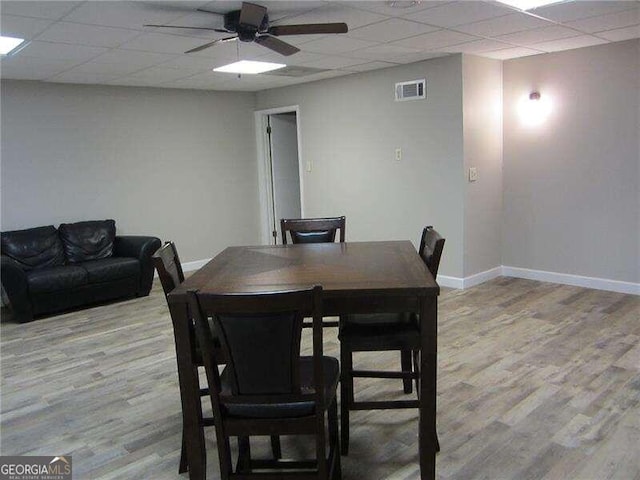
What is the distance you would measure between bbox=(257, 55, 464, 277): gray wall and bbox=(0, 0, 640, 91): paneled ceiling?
1.26ft

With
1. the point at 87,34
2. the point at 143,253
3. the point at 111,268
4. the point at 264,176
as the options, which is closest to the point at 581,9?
the point at 87,34

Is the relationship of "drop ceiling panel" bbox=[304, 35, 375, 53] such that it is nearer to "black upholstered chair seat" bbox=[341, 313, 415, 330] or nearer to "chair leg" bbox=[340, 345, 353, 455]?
"black upholstered chair seat" bbox=[341, 313, 415, 330]

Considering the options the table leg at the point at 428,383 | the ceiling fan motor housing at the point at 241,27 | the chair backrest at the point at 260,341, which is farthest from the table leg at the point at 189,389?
the ceiling fan motor housing at the point at 241,27

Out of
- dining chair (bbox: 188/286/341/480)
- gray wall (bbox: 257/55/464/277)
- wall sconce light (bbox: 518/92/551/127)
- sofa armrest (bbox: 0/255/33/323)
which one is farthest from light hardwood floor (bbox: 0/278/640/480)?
wall sconce light (bbox: 518/92/551/127)

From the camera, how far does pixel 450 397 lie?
2918 millimetres

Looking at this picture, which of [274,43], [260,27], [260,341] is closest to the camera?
[260,341]

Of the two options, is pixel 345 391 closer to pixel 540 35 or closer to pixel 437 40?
pixel 437 40

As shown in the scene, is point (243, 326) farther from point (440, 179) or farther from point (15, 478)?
point (440, 179)

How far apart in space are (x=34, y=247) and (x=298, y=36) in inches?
131

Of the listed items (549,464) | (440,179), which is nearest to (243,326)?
(549,464)

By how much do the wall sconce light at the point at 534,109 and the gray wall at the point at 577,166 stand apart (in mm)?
54

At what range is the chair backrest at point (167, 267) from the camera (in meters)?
2.19

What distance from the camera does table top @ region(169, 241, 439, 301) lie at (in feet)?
6.63

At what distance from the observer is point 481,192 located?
5254mm
